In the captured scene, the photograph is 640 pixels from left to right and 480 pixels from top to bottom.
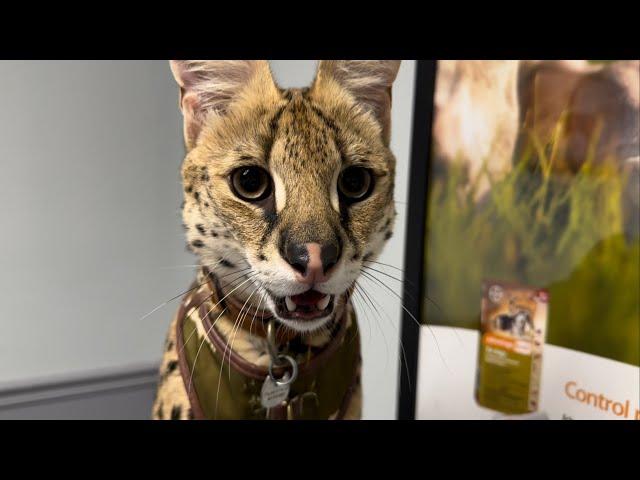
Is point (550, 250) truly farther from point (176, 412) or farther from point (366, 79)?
point (176, 412)

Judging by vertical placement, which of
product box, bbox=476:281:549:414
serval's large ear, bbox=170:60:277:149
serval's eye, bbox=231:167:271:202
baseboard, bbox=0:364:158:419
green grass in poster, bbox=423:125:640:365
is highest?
serval's large ear, bbox=170:60:277:149

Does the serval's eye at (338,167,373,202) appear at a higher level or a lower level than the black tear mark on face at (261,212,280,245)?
higher

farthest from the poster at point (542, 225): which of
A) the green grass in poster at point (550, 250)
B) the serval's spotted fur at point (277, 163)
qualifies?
the serval's spotted fur at point (277, 163)

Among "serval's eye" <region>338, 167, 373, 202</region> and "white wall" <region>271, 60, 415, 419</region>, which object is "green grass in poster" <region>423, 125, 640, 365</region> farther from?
"serval's eye" <region>338, 167, 373, 202</region>

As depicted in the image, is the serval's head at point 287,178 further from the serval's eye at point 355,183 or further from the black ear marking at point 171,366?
the black ear marking at point 171,366

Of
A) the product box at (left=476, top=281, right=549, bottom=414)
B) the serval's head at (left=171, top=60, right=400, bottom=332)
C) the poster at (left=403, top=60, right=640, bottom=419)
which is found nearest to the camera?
the serval's head at (left=171, top=60, right=400, bottom=332)

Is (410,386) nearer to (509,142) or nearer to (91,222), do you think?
(509,142)

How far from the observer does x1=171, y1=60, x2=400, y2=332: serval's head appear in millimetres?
463

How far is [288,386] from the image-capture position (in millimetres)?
521

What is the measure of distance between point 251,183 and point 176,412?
26cm

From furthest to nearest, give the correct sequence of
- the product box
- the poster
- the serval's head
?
the product box < the poster < the serval's head

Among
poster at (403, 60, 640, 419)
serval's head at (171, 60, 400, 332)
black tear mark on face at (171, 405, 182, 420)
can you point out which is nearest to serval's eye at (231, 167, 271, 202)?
serval's head at (171, 60, 400, 332)

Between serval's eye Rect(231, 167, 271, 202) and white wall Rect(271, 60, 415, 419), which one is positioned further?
white wall Rect(271, 60, 415, 419)
